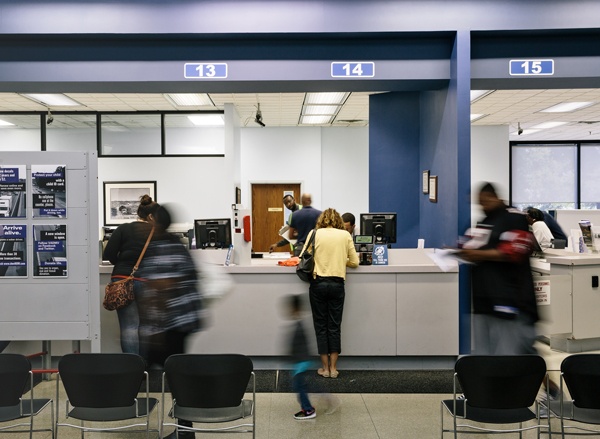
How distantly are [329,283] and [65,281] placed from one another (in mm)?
2097

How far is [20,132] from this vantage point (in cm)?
1083

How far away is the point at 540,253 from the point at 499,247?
9.72ft

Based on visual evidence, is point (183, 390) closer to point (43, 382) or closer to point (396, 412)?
point (396, 412)

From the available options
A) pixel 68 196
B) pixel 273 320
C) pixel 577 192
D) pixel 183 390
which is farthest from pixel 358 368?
pixel 577 192

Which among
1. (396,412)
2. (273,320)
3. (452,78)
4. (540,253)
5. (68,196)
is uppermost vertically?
(452,78)

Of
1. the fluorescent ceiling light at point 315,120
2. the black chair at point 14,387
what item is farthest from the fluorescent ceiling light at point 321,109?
the black chair at point 14,387

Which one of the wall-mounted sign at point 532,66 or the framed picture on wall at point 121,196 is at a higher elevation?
the wall-mounted sign at point 532,66

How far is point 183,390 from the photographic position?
2.89 meters

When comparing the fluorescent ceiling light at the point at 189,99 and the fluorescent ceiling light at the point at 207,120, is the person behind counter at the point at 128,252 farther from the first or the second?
the fluorescent ceiling light at the point at 207,120

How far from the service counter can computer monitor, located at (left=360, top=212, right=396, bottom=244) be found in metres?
0.95

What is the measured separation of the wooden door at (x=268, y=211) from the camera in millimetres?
12703

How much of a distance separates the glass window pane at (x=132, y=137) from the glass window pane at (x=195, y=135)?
23cm

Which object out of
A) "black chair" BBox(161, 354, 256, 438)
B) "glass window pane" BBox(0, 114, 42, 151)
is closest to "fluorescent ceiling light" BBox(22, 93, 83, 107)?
"glass window pane" BBox(0, 114, 42, 151)

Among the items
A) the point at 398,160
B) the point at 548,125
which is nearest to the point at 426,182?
the point at 398,160
